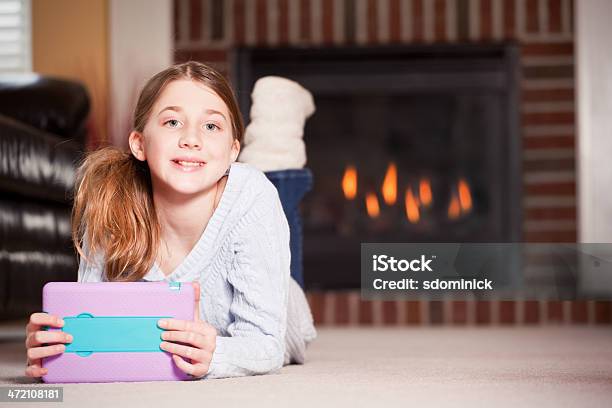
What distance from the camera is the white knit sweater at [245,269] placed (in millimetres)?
1349

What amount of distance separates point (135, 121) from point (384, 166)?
199 centimetres

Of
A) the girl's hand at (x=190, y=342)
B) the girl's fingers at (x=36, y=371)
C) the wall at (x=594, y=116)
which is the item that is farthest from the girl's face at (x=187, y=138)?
the wall at (x=594, y=116)

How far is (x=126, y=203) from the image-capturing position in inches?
57.0

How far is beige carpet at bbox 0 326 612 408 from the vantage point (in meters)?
1.05

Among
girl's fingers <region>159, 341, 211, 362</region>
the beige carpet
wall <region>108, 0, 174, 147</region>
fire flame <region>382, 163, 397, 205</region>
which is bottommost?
the beige carpet

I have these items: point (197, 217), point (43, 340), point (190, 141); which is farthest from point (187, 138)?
point (43, 340)

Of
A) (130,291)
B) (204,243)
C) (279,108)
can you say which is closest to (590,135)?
(279,108)

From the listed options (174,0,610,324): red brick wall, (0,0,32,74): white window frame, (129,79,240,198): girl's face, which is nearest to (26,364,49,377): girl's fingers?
(129,79,240,198): girl's face

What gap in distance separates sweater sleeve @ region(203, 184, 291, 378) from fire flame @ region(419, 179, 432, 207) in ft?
6.47

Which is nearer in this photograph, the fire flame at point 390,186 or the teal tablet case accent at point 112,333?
the teal tablet case accent at point 112,333

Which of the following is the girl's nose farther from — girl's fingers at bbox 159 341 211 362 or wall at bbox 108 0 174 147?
wall at bbox 108 0 174 147

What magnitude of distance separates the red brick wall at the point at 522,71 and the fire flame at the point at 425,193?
33 cm

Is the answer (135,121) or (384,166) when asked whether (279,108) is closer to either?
(135,121)

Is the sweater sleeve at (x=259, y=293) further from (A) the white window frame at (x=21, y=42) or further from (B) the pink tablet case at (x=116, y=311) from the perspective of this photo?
(A) the white window frame at (x=21, y=42)
